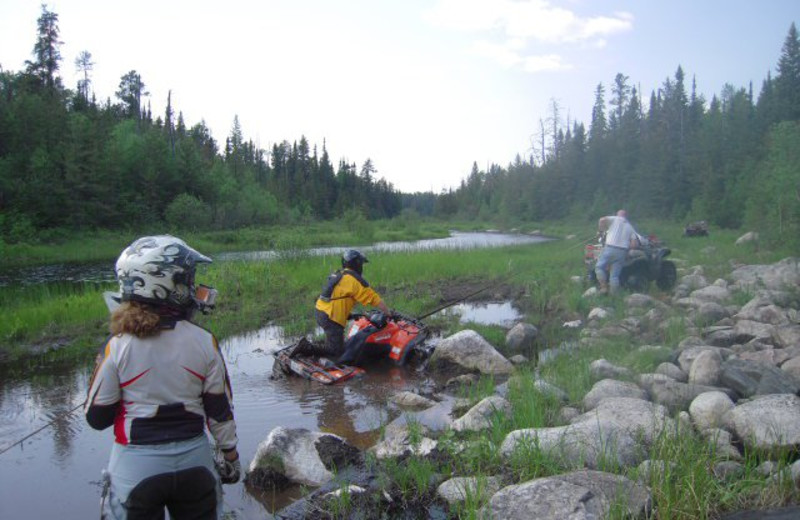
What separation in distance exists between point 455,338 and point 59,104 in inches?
2106

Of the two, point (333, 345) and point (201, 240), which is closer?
point (333, 345)

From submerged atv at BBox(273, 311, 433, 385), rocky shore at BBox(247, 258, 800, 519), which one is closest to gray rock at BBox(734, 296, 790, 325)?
rocky shore at BBox(247, 258, 800, 519)

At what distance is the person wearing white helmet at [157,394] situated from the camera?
104 inches

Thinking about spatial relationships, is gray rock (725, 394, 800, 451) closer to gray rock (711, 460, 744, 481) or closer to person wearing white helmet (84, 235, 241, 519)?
gray rock (711, 460, 744, 481)

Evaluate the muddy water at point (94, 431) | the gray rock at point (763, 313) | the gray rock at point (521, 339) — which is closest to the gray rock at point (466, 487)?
the muddy water at point (94, 431)

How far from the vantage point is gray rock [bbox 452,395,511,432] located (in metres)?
5.46

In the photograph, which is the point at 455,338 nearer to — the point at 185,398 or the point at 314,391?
the point at 314,391

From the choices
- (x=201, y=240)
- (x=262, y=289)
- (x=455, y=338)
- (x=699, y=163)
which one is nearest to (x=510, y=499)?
(x=455, y=338)

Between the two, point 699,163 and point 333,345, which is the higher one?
point 699,163

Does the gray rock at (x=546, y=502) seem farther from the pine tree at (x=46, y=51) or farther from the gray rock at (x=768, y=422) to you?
the pine tree at (x=46, y=51)

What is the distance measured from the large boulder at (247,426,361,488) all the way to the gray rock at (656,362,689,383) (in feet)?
11.8

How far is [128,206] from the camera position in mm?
48188

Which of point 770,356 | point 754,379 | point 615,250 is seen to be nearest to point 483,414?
point 754,379

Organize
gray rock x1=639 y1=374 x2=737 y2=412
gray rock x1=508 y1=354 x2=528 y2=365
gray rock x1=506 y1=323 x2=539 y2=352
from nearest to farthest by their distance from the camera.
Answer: gray rock x1=639 y1=374 x2=737 y2=412 → gray rock x1=508 y1=354 x2=528 y2=365 → gray rock x1=506 y1=323 x2=539 y2=352
